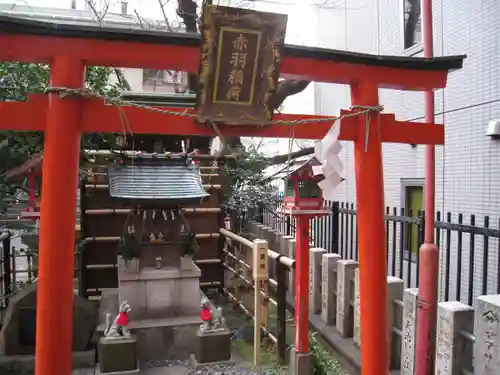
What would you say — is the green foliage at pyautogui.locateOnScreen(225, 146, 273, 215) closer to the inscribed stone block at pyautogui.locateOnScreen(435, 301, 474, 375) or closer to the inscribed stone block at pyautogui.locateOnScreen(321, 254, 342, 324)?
the inscribed stone block at pyautogui.locateOnScreen(321, 254, 342, 324)

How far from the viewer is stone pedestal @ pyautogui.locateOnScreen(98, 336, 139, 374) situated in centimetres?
595

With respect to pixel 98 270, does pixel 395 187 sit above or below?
above

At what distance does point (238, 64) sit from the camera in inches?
122

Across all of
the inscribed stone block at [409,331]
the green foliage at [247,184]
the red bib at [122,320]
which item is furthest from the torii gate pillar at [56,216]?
the green foliage at [247,184]

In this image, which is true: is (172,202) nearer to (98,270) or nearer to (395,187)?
(98,270)

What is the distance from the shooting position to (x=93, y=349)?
652 cm

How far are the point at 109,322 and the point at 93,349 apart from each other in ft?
2.03

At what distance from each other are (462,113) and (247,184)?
5583 mm

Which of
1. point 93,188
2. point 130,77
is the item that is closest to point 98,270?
point 93,188

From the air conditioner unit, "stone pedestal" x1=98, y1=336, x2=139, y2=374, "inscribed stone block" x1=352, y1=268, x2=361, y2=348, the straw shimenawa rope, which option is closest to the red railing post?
the straw shimenawa rope

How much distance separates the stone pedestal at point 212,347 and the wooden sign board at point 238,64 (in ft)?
13.7

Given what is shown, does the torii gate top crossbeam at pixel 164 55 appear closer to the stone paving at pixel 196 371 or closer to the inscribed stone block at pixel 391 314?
the inscribed stone block at pixel 391 314

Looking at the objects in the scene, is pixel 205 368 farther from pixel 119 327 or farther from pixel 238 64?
pixel 238 64

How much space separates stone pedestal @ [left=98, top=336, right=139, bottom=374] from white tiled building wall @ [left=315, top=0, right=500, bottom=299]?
525 cm
